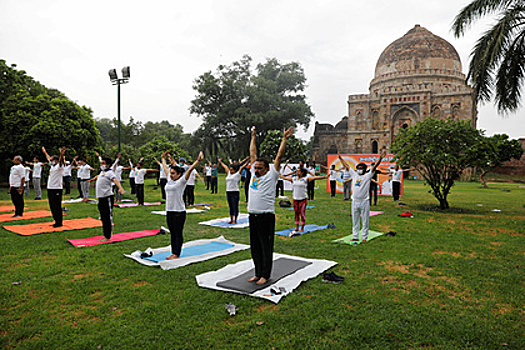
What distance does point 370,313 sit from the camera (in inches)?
170

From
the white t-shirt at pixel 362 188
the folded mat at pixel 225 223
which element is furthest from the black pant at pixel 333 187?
the white t-shirt at pixel 362 188

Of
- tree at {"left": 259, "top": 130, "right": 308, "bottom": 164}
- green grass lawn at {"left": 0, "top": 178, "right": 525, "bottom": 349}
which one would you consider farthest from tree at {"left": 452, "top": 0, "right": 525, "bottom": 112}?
tree at {"left": 259, "top": 130, "right": 308, "bottom": 164}

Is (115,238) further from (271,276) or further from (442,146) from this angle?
(442,146)

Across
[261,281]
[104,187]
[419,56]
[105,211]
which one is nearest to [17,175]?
[104,187]

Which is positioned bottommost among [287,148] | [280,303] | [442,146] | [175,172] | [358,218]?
[280,303]

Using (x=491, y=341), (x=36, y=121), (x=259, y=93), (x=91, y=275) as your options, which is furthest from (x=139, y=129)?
(x=491, y=341)

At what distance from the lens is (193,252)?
717 centimetres

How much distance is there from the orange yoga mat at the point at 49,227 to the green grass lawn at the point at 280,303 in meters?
0.93

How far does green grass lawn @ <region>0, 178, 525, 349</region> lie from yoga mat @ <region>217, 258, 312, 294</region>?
0.26m

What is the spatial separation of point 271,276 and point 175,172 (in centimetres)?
280

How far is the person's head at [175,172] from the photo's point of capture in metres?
6.61

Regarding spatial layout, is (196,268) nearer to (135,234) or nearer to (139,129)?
(135,234)

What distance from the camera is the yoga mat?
511cm

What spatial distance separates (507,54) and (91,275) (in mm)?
15004
